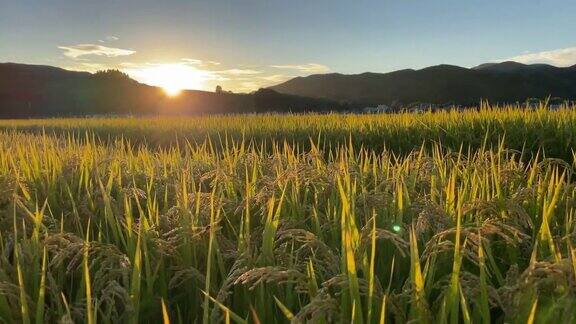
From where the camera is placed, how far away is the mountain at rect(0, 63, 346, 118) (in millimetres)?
51250

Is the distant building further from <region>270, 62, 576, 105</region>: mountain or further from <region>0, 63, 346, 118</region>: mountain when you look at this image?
<region>270, 62, 576, 105</region>: mountain

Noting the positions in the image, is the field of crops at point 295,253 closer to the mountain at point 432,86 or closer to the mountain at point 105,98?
the mountain at point 105,98

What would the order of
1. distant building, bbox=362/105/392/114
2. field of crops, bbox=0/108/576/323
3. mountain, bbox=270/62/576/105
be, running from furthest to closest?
1. mountain, bbox=270/62/576/105
2. distant building, bbox=362/105/392/114
3. field of crops, bbox=0/108/576/323

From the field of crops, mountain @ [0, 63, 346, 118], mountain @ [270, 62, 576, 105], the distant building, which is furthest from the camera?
mountain @ [270, 62, 576, 105]

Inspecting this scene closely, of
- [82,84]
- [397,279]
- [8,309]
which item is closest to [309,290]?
[397,279]

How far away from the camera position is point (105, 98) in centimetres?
5375

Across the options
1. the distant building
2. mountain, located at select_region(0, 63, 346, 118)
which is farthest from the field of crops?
mountain, located at select_region(0, 63, 346, 118)

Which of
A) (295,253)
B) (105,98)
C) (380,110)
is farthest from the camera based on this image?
(105,98)

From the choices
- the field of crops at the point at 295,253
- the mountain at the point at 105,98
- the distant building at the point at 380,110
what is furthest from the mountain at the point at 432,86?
the field of crops at the point at 295,253

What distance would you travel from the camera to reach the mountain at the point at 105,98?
51.2 metres

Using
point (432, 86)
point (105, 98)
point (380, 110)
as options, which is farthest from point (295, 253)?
point (432, 86)

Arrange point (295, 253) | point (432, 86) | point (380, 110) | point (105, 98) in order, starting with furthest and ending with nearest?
point (432, 86)
point (105, 98)
point (380, 110)
point (295, 253)

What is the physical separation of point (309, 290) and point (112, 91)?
56033 mm

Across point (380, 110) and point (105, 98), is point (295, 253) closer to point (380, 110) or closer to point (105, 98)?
point (380, 110)
